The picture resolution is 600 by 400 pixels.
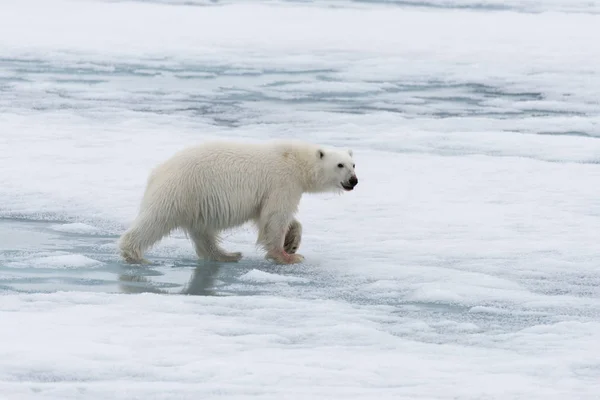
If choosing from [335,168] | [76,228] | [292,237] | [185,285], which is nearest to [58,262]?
[185,285]

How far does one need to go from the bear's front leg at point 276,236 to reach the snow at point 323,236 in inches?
4.0

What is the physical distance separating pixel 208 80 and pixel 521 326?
864 centimetres

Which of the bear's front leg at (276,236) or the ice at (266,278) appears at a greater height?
the bear's front leg at (276,236)

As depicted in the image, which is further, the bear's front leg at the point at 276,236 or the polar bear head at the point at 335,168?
the polar bear head at the point at 335,168

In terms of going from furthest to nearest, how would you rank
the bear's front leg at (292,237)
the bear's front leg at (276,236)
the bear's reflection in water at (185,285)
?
the bear's front leg at (292,237) < the bear's front leg at (276,236) < the bear's reflection in water at (185,285)

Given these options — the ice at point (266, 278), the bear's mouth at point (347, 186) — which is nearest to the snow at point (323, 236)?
the ice at point (266, 278)

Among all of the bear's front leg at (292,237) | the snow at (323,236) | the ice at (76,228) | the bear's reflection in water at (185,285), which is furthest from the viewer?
the ice at (76,228)

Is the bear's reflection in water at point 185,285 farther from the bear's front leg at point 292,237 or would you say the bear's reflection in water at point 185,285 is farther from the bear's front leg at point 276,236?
the bear's front leg at point 292,237

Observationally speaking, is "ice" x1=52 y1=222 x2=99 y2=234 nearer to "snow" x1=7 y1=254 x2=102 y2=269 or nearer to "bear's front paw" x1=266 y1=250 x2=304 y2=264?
"snow" x1=7 y1=254 x2=102 y2=269

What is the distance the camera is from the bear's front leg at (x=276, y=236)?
5.28m

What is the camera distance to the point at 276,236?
208 inches

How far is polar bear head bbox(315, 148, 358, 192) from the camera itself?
5445 millimetres

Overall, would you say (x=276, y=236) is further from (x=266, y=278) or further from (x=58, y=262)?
(x=58, y=262)

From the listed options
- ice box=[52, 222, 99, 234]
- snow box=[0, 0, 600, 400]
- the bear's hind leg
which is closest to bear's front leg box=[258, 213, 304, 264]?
snow box=[0, 0, 600, 400]
